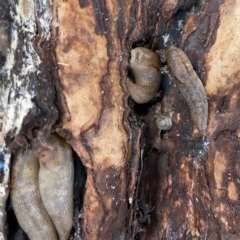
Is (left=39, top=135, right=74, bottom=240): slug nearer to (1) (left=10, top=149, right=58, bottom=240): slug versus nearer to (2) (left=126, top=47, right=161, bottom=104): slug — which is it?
(1) (left=10, top=149, right=58, bottom=240): slug

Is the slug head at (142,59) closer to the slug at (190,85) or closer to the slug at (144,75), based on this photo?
the slug at (144,75)

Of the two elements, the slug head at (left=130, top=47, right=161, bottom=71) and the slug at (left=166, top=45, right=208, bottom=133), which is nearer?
the slug at (left=166, top=45, right=208, bottom=133)

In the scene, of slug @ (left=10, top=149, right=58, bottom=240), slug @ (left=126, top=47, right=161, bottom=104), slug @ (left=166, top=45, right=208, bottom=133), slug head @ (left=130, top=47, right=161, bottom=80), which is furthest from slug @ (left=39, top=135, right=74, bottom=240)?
slug @ (left=166, top=45, right=208, bottom=133)

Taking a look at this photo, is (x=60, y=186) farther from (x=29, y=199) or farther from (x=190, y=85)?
(x=190, y=85)

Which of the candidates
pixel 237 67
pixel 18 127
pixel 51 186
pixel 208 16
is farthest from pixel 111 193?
pixel 208 16

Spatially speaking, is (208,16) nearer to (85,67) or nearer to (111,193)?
(85,67)

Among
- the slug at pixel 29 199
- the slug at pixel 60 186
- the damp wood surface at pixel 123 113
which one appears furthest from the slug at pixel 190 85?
the slug at pixel 29 199
